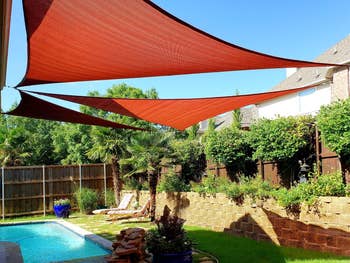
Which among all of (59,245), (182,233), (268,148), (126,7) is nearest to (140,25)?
(126,7)

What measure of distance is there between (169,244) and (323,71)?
46.6ft

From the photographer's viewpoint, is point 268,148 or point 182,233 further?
point 268,148

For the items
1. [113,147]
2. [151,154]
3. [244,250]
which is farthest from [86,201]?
[244,250]

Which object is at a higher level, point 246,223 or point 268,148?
point 268,148

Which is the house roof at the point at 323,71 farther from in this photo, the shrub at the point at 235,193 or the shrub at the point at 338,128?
the shrub at the point at 235,193

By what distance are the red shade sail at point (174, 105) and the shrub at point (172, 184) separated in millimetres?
6416

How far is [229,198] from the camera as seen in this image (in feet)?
32.2

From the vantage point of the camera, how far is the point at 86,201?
1568cm

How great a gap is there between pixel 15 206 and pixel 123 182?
4.40 meters

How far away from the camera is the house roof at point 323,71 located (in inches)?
636

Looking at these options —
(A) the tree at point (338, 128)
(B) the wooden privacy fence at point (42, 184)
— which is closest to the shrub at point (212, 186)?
(A) the tree at point (338, 128)

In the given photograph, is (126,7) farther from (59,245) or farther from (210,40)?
(59,245)

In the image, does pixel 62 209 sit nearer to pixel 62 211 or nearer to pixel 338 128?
pixel 62 211

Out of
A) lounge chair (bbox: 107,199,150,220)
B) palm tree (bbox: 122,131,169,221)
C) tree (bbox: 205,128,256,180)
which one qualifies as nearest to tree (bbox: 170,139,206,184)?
palm tree (bbox: 122,131,169,221)
